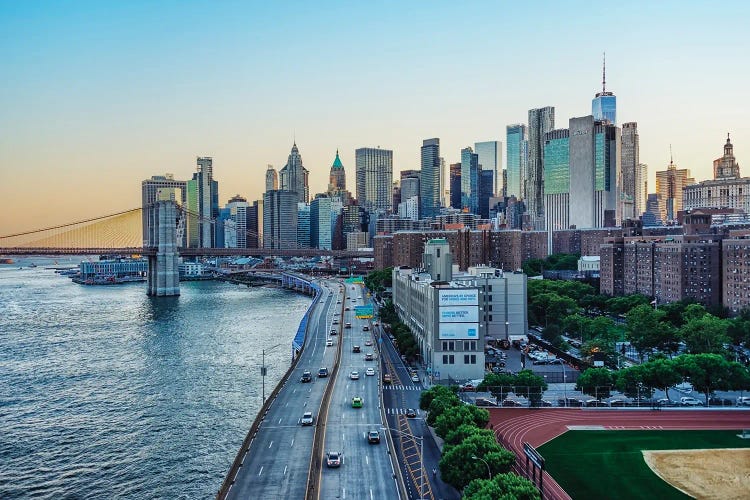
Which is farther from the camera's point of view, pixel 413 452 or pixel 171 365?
pixel 171 365

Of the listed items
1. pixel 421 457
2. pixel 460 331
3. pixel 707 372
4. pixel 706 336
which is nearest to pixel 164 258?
pixel 460 331

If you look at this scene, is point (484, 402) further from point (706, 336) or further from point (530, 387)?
point (706, 336)

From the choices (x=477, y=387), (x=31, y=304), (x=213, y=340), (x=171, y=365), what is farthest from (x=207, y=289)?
(x=477, y=387)

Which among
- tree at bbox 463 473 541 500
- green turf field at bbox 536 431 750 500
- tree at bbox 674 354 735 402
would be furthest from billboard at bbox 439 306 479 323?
tree at bbox 463 473 541 500

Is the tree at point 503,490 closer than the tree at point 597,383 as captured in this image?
Yes

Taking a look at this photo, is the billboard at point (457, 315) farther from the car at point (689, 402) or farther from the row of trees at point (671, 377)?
the car at point (689, 402)

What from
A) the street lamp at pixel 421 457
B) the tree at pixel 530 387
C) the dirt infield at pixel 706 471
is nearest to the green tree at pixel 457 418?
the street lamp at pixel 421 457

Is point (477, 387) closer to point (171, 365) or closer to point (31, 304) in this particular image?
point (171, 365)
